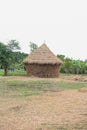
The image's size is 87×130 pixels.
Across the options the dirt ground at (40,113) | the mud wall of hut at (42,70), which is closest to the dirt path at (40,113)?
the dirt ground at (40,113)

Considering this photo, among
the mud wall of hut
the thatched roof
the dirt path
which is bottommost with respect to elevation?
the dirt path

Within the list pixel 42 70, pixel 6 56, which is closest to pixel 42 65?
pixel 42 70

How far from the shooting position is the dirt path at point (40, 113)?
9969 mm

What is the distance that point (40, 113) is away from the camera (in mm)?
11906

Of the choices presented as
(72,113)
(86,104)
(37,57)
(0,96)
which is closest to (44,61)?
(37,57)

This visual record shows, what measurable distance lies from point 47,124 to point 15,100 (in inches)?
204

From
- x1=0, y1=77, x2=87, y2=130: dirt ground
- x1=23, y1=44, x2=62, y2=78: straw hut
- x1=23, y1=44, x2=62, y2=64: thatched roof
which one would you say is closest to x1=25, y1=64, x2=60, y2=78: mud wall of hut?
x1=23, y1=44, x2=62, y2=78: straw hut

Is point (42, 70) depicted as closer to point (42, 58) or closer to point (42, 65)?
point (42, 65)

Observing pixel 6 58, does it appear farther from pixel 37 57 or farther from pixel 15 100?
pixel 15 100

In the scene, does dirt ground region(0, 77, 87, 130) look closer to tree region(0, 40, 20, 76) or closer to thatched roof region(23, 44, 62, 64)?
thatched roof region(23, 44, 62, 64)

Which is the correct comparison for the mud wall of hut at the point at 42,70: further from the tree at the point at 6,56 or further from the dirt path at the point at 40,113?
the dirt path at the point at 40,113

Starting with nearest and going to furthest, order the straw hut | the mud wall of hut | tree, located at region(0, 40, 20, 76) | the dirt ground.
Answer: the dirt ground, the straw hut, the mud wall of hut, tree, located at region(0, 40, 20, 76)

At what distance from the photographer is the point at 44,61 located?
3528 cm

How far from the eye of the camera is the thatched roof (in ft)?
116
